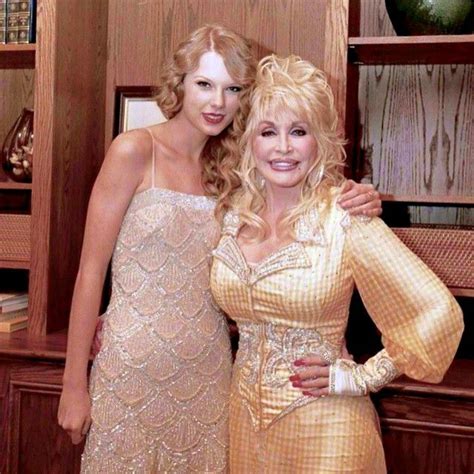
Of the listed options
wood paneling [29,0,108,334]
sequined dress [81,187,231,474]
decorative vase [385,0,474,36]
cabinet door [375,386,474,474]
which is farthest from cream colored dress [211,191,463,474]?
wood paneling [29,0,108,334]

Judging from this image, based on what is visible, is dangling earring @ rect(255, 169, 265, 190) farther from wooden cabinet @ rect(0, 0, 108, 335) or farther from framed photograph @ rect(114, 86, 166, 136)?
framed photograph @ rect(114, 86, 166, 136)

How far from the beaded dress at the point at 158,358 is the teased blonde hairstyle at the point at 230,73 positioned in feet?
0.50

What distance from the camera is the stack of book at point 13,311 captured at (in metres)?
2.49

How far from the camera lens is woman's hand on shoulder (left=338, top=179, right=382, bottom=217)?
1.71 m

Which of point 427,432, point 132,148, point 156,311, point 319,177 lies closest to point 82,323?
point 156,311

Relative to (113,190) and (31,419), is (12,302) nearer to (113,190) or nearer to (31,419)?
(31,419)

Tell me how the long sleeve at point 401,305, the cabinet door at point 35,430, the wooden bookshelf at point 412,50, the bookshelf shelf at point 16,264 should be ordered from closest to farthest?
the long sleeve at point 401,305 < the wooden bookshelf at point 412,50 < the cabinet door at point 35,430 < the bookshelf shelf at point 16,264

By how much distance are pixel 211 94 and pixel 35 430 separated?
109 centimetres

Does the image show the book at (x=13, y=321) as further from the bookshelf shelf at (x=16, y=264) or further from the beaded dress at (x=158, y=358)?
the beaded dress at (x=158, y=358)

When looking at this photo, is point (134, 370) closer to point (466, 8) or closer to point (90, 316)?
point (90, 316)

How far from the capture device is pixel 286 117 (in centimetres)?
→ 174

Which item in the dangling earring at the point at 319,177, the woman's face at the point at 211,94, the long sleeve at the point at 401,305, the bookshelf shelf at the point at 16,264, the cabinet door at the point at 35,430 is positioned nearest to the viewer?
the long sleeve at the point at 401,305

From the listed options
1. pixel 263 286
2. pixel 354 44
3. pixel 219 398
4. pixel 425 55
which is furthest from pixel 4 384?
pixel 425 55

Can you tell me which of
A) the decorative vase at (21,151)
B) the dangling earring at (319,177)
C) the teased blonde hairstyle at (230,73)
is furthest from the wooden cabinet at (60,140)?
the dangling earring at (319,177)
